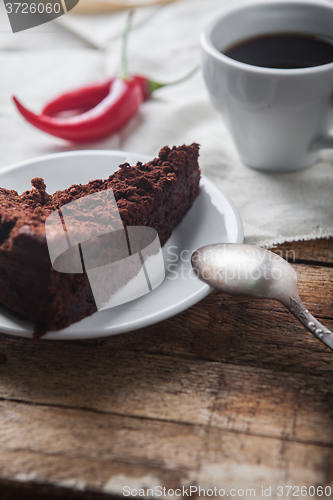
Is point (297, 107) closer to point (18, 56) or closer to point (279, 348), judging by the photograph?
point (279, 348)

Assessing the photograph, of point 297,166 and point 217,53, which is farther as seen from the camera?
point 297,166

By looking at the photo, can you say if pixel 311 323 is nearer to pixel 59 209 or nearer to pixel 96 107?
pixel 59 209

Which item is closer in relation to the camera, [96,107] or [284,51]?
[284,51]

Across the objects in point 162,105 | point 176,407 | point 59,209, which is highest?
point 59,209

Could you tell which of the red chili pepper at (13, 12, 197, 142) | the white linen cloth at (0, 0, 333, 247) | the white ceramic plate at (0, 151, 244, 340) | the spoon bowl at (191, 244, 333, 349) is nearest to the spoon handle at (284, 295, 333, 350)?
the spoon bowl at (191, 244, 333, 349)

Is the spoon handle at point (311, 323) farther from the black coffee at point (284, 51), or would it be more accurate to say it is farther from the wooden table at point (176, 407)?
the black coffee at point (284, 51)

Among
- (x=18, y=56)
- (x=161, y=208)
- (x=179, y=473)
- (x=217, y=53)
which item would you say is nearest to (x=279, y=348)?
(x=179, y=473)

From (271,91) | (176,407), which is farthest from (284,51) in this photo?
(176,407)
